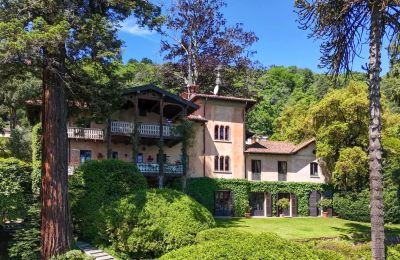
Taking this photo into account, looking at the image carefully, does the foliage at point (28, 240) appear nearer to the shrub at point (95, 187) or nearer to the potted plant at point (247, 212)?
the shrub at point (95, 187)

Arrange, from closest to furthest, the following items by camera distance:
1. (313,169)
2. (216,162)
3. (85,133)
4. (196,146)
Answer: (85,133) → (196,146) → (216,162) → (313,169)

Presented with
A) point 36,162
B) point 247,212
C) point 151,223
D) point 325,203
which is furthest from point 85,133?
point 325,203

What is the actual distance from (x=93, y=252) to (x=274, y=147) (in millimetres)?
26975

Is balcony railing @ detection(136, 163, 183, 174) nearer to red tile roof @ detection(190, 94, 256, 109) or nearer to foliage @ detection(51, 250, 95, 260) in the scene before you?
red tile roof @ detection(190, 94, 256, 109)

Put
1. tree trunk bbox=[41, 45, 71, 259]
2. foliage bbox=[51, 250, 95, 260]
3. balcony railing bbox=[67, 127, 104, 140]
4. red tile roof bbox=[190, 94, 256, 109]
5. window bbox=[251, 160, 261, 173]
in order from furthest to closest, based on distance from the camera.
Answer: window bbox=[251, 160, 261, 173] → red tile roof bbox=[190, 94, 256, 109] → balcony railing bbox=[67, 127, 104, 140] → tree trunk bbox=[41, 45, 71, 259] → foliage bbox=[51, 250, 95, 260]

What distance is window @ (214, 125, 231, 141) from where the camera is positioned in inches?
1578

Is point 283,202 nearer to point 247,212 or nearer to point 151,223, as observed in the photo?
point 247,212

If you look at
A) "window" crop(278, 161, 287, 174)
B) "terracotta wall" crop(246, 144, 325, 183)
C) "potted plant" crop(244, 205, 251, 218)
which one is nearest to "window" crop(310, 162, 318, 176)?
"terracotta wall" crop(246, 144, 325, 183)

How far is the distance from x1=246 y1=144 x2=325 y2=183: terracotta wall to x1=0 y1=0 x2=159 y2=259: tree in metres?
24.9

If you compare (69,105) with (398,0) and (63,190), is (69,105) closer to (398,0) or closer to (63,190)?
(63,190)

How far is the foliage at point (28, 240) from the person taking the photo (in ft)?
60.7

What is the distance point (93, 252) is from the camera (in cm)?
1986

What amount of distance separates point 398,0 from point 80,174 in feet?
53.4

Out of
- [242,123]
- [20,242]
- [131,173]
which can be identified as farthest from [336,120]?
[20,242]
